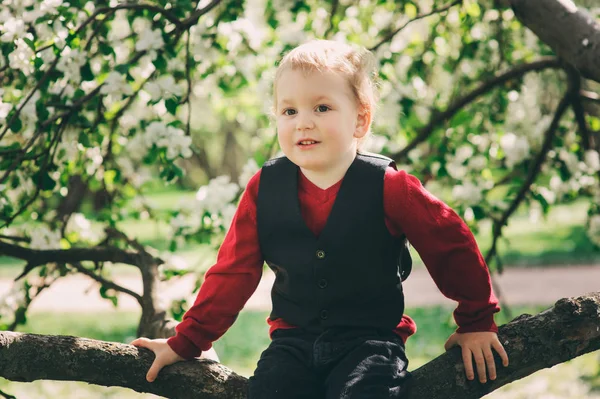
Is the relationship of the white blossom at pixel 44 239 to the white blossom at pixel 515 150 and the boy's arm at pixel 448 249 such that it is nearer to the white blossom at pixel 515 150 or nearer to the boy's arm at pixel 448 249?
the boy's arm at pixel 448 249

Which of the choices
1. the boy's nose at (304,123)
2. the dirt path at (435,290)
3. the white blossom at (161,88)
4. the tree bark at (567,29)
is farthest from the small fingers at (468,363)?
the dirt path at (435,290)

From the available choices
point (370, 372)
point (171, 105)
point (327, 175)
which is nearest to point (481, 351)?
point (370, 372)

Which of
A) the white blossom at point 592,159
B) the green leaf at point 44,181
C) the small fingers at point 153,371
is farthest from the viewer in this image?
the white blossom at point 592,159

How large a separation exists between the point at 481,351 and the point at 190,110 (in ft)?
6.15

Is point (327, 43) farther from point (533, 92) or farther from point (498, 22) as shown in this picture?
point (533, 92)

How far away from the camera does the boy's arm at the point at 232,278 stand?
2402 mm

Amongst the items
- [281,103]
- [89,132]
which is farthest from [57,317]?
[281,103]

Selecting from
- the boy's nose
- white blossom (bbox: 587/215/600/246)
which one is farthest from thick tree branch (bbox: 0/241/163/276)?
white blossom (bbox: 587/215/600/246)

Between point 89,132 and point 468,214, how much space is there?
205 cm

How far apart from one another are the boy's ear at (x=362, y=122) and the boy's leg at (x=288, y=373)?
1.82 feet

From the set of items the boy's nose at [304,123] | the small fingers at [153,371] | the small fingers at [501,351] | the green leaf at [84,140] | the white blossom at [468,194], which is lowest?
the small fingers at [153,371]

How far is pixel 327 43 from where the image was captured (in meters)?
2.37

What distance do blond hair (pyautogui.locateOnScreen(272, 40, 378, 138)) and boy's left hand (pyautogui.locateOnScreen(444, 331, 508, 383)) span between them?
0.67m

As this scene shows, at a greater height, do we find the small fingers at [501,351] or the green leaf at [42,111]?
the green leaf at [42,111]
